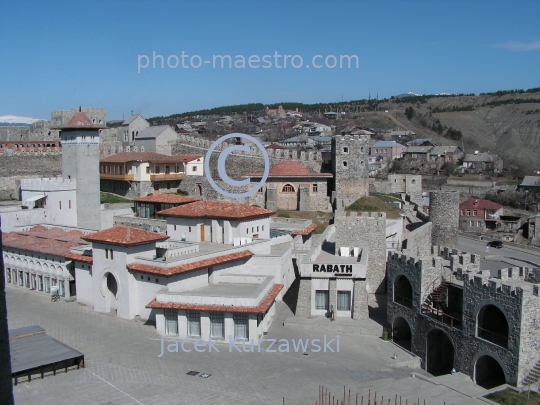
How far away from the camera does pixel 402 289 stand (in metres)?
21.3

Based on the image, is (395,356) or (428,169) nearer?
(395,356)

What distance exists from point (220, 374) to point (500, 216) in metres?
48.2

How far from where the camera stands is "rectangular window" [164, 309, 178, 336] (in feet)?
63.0

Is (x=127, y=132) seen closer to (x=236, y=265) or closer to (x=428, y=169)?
(x=236, y=265)

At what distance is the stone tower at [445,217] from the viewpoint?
103 feet

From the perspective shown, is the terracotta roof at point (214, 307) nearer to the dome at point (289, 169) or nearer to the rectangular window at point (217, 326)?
the rectangular window at point (217, 326)

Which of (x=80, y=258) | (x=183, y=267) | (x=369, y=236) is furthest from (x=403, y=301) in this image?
(x=80, y=258)

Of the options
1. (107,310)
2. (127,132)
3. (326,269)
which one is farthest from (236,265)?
(127,132)

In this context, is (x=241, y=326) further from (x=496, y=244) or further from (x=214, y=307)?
(x=496, y=244)

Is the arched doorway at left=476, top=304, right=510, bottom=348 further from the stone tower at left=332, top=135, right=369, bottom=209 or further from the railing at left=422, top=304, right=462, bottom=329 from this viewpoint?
the stone tower at left=332, top=135, right=369, bottom=209

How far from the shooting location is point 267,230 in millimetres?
26719

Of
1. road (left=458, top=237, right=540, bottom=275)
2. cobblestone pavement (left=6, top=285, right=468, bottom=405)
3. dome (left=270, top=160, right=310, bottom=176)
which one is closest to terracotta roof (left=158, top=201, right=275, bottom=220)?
cobblestone pavement (left=6, top=285, right=468, bottom=405)

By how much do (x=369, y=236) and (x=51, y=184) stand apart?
17522mm

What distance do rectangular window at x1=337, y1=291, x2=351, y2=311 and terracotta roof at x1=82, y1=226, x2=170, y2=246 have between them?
294 inches
